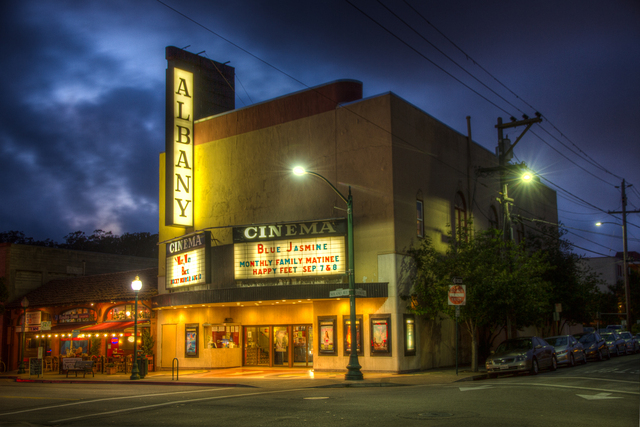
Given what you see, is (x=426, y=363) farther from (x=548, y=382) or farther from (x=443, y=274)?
(x=548, y=382)

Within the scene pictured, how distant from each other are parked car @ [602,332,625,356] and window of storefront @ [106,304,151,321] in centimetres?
2551

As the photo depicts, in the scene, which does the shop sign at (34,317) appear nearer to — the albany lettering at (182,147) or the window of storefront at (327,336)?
the albany lettering at (182,147)

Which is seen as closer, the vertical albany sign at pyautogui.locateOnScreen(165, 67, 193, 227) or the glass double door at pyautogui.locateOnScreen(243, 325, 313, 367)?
the glass double door at pyautogui.locateOnScreen(243, 325, 313, 367)

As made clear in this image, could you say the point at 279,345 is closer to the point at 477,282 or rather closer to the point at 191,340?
the point at 191,340

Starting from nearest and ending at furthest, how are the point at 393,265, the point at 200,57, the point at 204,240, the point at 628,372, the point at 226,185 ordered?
the point at 628,372 → the point at 393,265 → the point at 204,240 → the point at 226,185 → the point at 200,57

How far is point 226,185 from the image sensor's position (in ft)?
95.2

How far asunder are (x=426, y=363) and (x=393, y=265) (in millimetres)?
5000

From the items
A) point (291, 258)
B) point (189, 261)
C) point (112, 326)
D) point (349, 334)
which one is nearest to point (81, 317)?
point (112, 326)

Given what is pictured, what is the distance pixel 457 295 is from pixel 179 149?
15.3m

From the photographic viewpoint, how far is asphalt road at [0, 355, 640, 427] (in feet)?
36.4

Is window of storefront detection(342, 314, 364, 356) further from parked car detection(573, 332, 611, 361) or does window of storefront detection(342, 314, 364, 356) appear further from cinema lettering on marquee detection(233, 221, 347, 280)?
parked car detection(573, 332, 611, 361)

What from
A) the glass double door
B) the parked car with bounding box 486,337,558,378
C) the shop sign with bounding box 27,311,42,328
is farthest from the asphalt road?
the shop sign with bounding box 27,311,42,328

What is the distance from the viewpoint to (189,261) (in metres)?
28.6

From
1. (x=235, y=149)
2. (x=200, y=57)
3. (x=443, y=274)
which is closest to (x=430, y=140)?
(x=443, y=274)
